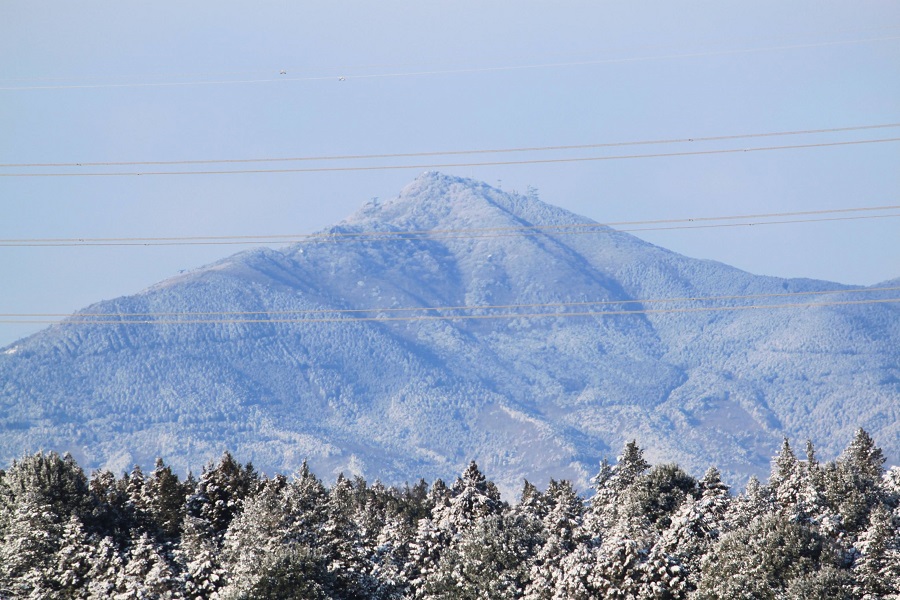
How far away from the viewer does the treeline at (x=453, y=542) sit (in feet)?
304

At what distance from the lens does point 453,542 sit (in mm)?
112688

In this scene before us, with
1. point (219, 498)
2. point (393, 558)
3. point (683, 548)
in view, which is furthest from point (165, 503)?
point (683, 548)

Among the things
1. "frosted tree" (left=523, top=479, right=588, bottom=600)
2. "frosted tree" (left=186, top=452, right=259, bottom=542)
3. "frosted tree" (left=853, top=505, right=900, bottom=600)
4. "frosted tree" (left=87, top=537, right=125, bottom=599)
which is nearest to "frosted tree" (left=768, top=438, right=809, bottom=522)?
"frosted tree" (left=853, top=505, right=900, bottom=600)

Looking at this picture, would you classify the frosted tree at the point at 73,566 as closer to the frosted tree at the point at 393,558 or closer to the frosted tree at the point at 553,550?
the frosted tree at the point at 393,558

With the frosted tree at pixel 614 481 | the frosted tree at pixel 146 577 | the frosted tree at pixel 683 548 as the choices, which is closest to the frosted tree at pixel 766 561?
the frosted tree at pixel 683 548

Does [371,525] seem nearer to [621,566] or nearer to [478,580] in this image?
[478,580]

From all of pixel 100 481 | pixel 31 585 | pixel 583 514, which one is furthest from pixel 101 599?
pixel 583 514

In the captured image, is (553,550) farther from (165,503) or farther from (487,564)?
(165,503)

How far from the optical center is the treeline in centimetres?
9275

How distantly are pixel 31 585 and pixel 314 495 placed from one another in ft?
84.3

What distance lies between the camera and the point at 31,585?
102 meters

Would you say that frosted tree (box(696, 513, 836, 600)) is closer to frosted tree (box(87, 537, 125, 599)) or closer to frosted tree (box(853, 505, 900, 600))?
frosted tree (box(853, 505, 900, 600))

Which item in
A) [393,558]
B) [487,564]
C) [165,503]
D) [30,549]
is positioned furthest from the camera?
[165,503]

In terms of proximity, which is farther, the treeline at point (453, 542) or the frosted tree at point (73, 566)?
the frosted tree at point (73, 566)
